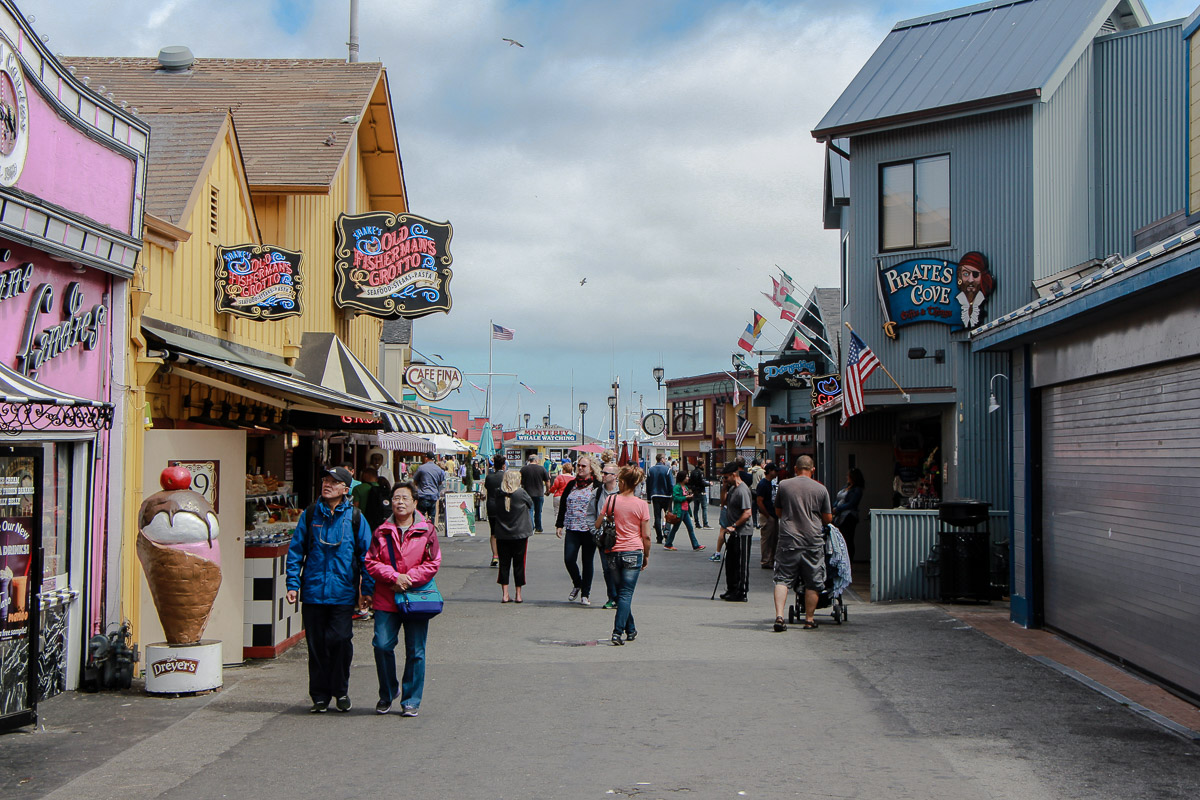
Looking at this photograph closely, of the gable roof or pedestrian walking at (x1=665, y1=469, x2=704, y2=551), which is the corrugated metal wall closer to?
the gable roof

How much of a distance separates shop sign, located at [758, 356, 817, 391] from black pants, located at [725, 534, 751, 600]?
993 cm

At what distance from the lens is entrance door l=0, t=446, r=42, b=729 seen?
7266 millimetres

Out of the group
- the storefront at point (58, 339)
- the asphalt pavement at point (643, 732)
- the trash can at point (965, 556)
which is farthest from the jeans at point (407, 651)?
the trash can at point (965, 556)

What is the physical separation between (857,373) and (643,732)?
10387 mm

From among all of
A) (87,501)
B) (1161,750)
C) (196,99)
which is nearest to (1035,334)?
(1161,750)

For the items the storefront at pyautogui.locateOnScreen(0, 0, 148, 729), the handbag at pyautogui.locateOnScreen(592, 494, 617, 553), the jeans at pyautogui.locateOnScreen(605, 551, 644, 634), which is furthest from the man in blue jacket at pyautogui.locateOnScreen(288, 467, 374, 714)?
the handbag at pyautogui.locateOnScreen(592, 494, 617, 553)

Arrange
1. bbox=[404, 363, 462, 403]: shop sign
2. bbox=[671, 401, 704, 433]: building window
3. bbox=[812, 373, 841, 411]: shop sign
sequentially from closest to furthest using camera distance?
1. bbox=[812, 373, 841, 411]: shop sign
2. bbox=[404, 363, 462, 403]: shop sign
3. bbox=[671, 401, 704, 433]: building window

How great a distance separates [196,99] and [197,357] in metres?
10.0

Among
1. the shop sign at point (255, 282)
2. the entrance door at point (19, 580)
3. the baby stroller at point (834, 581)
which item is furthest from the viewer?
the baby stroller at point (834, 581)

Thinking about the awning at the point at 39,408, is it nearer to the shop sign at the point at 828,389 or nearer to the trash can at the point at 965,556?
the trash can at the point at 965,556

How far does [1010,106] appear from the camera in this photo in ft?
53.1

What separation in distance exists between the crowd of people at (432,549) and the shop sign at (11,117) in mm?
3007

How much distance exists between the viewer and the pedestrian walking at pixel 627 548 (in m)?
11.2

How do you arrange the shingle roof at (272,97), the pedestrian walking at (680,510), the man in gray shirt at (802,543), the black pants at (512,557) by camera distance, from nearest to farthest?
the man in gray shirt at (802,543) → the black pants at (512,557) → the shingle roof at (272,97) → the pedestrian walking at (680,510)
